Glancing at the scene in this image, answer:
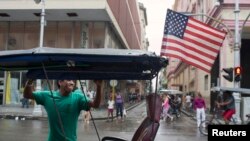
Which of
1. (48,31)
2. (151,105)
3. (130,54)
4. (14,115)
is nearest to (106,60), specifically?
(130,54)

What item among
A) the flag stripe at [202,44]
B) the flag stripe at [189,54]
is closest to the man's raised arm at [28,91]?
the flag stripe at [189,54]

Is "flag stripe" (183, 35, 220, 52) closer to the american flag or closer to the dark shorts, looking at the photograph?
the american flag

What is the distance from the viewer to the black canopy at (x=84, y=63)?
17.5ft

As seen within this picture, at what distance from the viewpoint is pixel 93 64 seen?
5797 millimetres

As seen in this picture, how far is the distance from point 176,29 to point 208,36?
1710 millimetres

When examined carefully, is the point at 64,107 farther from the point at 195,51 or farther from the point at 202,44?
the point at 202,44

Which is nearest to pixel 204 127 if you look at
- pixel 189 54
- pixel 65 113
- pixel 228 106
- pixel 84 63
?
pixel 228 106

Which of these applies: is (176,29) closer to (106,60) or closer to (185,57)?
(185,57)

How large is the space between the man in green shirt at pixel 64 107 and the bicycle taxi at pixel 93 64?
0.66 feet

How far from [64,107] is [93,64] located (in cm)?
71

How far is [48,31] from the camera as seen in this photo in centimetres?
4016

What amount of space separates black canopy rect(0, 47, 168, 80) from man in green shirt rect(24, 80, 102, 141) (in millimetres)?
312

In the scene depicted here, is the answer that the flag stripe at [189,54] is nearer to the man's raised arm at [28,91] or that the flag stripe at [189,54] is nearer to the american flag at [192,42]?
the american flag at [192,42]

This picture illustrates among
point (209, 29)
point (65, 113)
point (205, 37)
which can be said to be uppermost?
point (209, 29)
